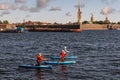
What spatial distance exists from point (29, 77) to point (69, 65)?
12426 mm

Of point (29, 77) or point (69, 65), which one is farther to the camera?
point (69, 65)

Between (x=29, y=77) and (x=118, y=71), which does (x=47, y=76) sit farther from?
(x=118, y=71)

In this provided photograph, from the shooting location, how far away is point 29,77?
1789 inches

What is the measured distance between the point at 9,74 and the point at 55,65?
34.0 ft

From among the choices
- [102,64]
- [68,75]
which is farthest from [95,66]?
[68,75]

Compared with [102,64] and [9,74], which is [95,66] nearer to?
[102,64]

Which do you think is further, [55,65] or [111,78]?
[55,65]

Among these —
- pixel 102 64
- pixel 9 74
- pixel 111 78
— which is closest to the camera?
pixel 111 78

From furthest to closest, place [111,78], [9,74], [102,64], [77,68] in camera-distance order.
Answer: [102,64]
[77,68]
[9,74]
[111,78]

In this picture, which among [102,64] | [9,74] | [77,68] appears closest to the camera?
[9,74]

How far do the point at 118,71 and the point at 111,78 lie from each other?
553 centimetres

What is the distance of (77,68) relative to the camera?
53.4 metres

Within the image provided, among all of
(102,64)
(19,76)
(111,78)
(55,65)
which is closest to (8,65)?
(55,65)

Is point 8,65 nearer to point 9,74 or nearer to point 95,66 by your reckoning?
point 9,74
